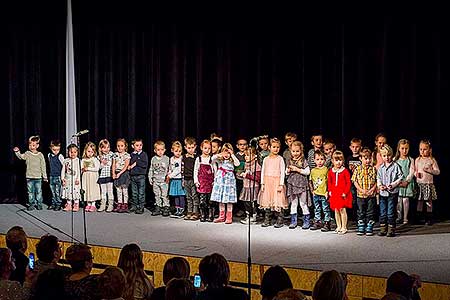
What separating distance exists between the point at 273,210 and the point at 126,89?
4.14 meters

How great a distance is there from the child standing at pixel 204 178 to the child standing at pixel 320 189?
149 centimetres

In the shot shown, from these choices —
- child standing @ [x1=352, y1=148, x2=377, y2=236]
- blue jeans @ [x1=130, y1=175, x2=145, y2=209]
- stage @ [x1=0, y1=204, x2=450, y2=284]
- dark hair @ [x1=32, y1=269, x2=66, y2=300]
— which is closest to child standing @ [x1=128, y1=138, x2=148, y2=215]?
blue jeans @ [x1=130, y1=175, x2=145, y2=209]

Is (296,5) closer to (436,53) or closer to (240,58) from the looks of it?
(240,58)

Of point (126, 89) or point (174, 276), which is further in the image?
point (126, 89)

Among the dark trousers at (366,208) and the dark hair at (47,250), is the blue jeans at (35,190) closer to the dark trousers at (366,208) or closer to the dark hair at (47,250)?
the dark trousers at (366,208)

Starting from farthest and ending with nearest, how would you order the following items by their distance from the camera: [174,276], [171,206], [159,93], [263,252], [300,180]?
[159,93] < [171,206] < [300,180] < [263,252] < [174,276]

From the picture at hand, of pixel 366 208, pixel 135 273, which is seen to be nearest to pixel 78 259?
pixel 135 273

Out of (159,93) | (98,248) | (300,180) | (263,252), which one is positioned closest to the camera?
(98,248)

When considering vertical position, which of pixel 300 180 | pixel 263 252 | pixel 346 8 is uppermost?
pixel 346 8

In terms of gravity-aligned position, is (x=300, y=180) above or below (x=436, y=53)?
below

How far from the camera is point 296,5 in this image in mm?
11203

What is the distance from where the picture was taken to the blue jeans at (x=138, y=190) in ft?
36.9

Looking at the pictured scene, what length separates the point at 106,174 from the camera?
11.4m

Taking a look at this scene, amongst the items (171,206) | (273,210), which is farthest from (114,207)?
(273,210)
